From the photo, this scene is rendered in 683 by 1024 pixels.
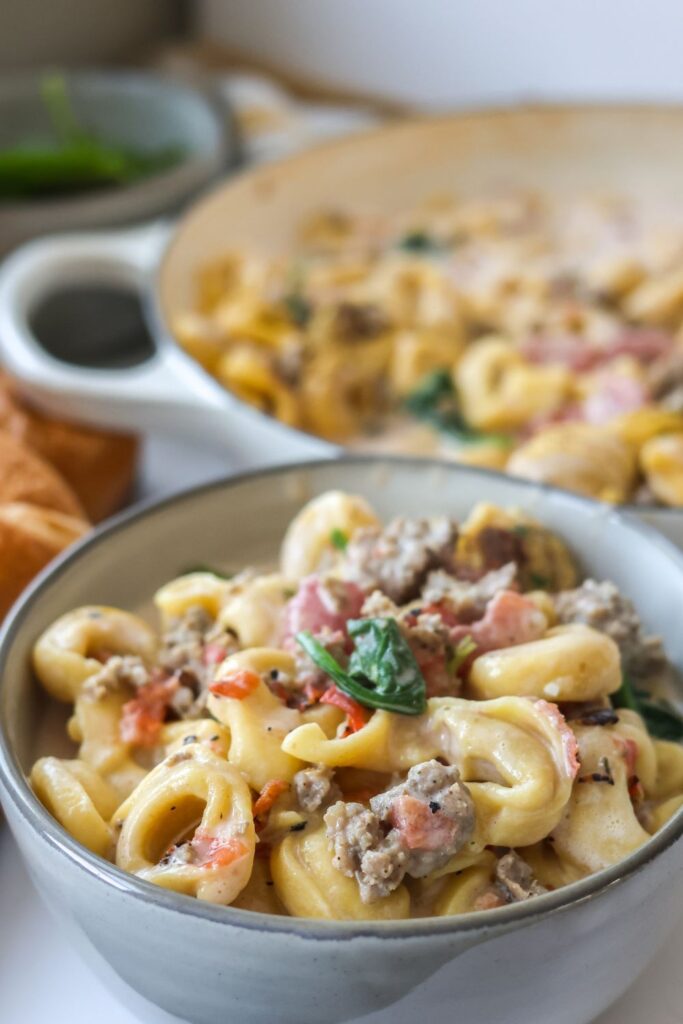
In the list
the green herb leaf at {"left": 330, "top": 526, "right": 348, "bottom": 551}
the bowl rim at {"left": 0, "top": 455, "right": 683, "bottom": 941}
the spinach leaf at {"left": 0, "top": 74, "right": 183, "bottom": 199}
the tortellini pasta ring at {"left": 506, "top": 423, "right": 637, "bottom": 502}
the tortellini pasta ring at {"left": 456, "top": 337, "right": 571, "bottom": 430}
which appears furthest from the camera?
the spinach leaf at {"left": 0, "top": 74, "right": 183, "bottom": 199}

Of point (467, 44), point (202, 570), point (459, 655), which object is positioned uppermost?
point (467, 44)

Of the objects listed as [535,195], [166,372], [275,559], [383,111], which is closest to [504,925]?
[275,559]

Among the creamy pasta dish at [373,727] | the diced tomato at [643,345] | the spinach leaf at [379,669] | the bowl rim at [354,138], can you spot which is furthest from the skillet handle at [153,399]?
the diced tomato at [643,345]

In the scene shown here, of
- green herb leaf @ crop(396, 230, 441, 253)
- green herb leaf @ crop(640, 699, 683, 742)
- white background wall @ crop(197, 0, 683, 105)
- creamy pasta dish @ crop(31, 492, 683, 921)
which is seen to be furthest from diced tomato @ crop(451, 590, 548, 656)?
white background wall @ crop(197, 0, 683, 105)

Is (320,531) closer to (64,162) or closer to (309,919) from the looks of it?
(309,919)

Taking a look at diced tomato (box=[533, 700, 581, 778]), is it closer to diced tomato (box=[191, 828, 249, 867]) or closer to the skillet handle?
diced tomato (box=[191, 828, 249, 867])

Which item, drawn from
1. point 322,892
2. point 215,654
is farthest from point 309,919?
point 215,654
